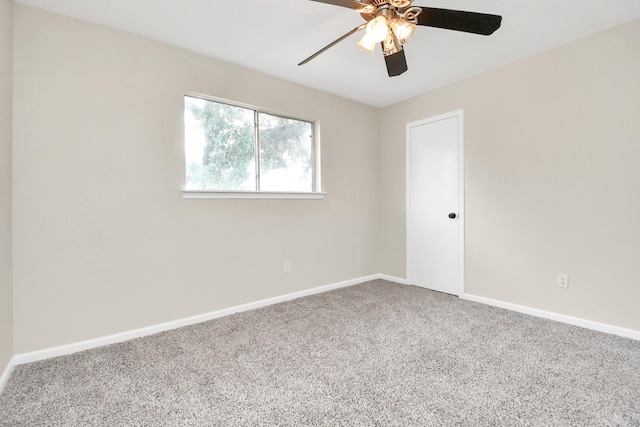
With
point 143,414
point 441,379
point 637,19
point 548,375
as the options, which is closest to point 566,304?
point 548,375

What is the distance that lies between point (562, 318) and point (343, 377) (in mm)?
2068

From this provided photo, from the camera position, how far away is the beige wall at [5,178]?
1.70 meters

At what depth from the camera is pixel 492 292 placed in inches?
118

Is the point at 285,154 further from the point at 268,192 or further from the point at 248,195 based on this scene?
the point at 248,195

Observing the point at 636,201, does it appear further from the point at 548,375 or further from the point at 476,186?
the point at 548,375

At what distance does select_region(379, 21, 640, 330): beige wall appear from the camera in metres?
2.24

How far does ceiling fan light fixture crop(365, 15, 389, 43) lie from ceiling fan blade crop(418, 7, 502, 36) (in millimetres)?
192

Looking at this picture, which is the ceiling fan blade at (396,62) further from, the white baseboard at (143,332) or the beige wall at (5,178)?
the white baseboard at (143,332)

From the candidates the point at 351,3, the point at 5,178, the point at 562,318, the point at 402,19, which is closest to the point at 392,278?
the point at 562,318

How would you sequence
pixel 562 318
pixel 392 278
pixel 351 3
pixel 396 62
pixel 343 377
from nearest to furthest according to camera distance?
pixel 351 3, pixel 343 377, pixel 396 62, pixel 562 318, pixel 392 278

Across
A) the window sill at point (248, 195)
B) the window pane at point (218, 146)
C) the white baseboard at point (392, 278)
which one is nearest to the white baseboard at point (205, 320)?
the white baseboard at point (392, 278)

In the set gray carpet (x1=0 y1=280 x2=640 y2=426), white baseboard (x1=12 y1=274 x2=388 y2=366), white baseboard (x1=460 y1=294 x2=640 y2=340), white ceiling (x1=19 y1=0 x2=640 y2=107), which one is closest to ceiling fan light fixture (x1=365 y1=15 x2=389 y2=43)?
white ceiling (x1=19 y1=0 x2=640 y2=107)

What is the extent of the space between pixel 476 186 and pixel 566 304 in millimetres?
1269

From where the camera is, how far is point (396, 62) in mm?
1873
